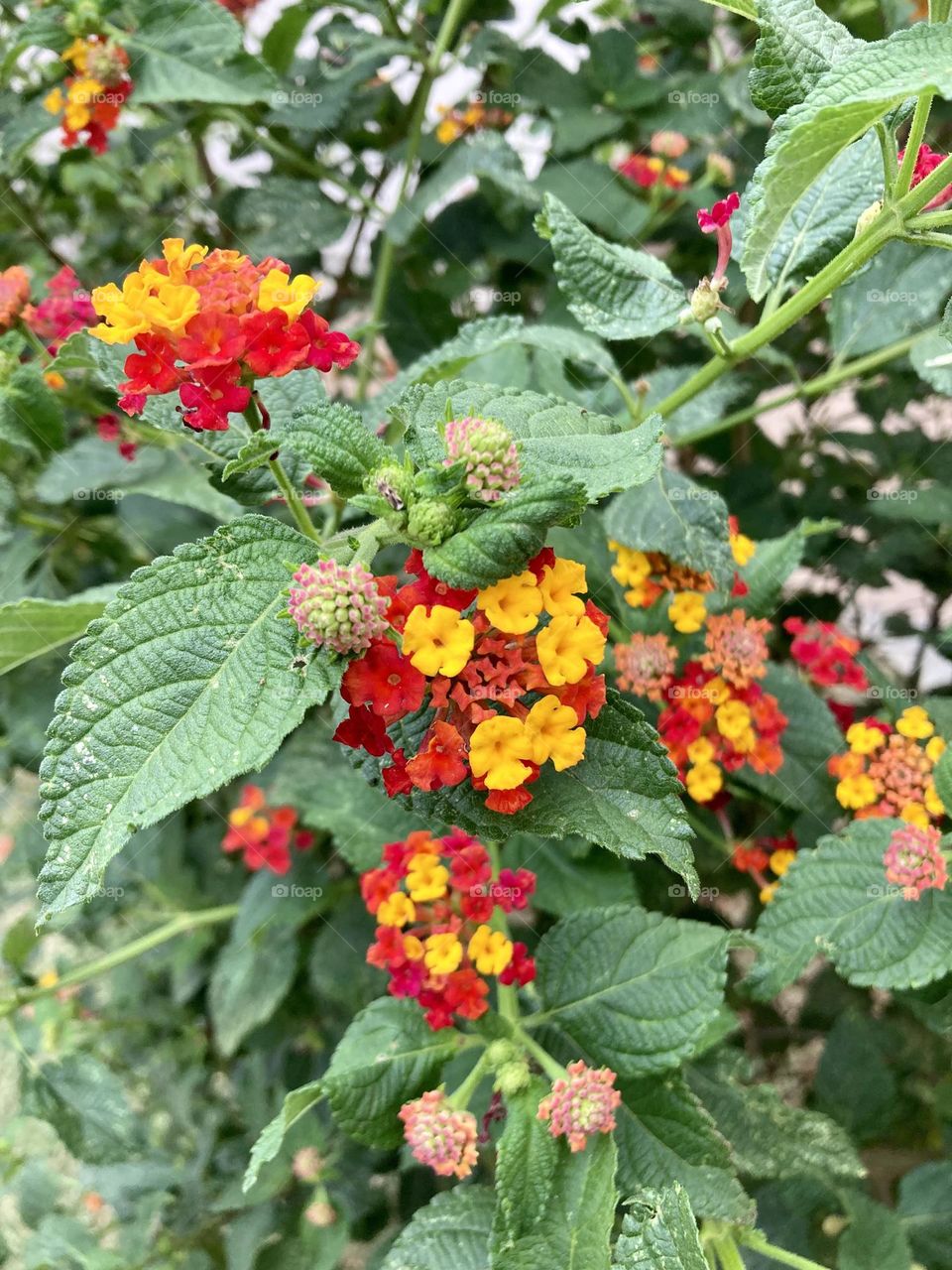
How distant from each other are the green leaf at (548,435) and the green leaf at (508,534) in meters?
0.01

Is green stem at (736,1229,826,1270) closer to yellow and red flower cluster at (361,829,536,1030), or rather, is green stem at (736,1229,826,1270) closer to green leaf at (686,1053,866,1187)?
green leaf at (686,1053,866,1187)

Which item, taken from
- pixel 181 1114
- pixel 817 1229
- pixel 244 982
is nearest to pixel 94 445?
pixel 244 982

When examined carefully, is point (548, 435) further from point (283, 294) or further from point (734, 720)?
point (734, 720)

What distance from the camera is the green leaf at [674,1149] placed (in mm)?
646

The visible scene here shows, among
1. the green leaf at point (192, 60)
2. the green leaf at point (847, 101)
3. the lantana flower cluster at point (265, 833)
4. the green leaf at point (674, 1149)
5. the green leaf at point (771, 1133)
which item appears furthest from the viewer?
the lantana flower cluster at point (265, 833)

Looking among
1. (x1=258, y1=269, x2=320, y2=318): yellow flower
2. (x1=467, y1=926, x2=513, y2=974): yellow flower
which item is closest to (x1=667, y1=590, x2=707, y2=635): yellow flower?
(x1=467, y1=926, x2=513, y2=974): yellow flower

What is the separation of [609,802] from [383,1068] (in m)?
0.29

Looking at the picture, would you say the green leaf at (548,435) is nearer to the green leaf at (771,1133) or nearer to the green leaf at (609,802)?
the green leaf at (609,802)

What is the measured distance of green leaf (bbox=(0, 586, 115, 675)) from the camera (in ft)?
2.18

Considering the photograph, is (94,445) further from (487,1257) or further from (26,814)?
(487,1257)

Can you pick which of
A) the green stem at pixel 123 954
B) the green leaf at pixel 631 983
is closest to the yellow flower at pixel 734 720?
the green leaf at pixel 631 983

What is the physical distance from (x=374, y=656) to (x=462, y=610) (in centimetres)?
5

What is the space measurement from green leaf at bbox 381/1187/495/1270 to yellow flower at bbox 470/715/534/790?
358 millimetres

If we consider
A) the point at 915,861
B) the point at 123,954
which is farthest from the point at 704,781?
the point at 123,954
